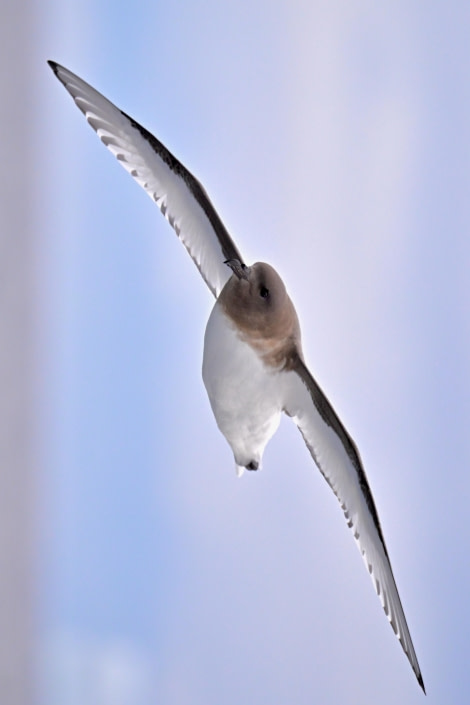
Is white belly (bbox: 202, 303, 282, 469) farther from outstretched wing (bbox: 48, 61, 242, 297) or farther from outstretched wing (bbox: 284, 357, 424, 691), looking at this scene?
outstretched wing (bbox: 48, 61, 242, 297)

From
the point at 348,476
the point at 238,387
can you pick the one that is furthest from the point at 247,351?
the point at 348,476

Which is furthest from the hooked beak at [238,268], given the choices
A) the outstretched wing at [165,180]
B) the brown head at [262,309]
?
the outstretched wing at [165,180]

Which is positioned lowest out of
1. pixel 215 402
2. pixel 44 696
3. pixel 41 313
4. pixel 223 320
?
pixel 44 696

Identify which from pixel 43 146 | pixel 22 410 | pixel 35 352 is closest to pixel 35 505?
pixel 22 410

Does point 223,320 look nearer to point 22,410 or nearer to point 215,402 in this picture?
point 215,402

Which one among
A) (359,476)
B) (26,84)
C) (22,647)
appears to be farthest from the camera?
(22,647)

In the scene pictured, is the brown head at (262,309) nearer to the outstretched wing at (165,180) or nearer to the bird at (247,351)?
the bird at (247,351)

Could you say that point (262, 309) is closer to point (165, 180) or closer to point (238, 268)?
point (238, 268)
